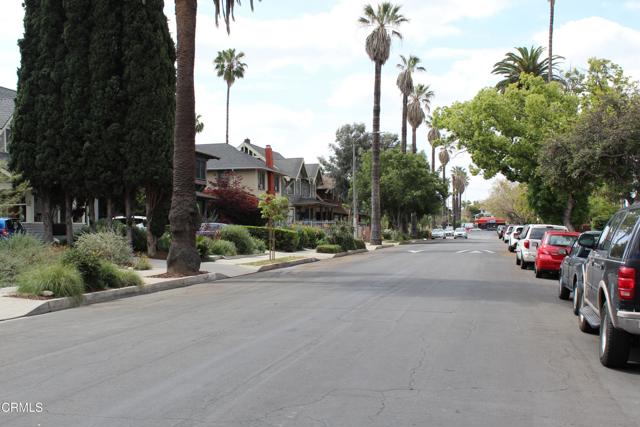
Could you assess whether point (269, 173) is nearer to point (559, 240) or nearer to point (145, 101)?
point (145, 101)

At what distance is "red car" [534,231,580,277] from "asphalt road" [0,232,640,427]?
23.1 feet

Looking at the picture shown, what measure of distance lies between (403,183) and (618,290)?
58.0 metres

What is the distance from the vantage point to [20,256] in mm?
18125

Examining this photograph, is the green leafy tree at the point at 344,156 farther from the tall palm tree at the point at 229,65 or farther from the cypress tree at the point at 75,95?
the cypress tree at the point at 75,95

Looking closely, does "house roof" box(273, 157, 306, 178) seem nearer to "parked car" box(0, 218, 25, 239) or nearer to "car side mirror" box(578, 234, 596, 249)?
"parked car" box(0, 218, 25, 239)

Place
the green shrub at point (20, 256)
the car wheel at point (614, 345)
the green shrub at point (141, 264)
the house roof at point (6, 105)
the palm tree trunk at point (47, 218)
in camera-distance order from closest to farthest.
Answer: the car wheel at point (614, 345), the green shrub at point (20, 256), the green shrub at point (141, 264), the palm tree trunk at point (47, 218), the house roof at point (6, 105)

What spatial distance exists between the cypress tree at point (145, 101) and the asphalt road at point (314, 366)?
37.8 feet

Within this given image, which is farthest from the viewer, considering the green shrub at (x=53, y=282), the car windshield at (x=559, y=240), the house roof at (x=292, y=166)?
the house roof at (x=292, y=166)

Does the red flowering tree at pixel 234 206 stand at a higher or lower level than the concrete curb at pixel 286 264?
higher

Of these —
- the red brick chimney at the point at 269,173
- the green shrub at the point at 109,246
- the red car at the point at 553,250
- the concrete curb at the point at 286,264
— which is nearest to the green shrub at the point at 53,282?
the green shrub at the point at 109,246

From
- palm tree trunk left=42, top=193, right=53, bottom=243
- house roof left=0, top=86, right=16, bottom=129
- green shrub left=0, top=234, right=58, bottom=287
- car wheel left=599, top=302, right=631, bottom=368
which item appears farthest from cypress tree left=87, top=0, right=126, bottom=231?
car wheel left=599, top=302, right=631, bottom=368

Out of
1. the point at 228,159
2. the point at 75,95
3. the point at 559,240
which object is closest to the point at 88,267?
the point at 75,95

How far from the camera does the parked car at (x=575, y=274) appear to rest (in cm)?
1211

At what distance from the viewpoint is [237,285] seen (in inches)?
730
